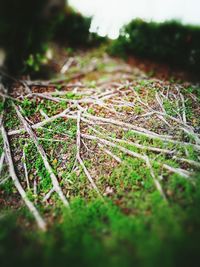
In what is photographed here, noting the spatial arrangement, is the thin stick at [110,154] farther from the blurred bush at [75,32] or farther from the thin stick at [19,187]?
the blurred bush at [75,32]

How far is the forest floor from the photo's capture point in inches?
125

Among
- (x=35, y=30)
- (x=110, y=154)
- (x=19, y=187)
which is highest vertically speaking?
(x=35, y=30)

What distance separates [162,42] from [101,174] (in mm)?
5602

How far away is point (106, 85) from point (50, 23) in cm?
420

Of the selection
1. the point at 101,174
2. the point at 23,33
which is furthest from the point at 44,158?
the point at 23,33

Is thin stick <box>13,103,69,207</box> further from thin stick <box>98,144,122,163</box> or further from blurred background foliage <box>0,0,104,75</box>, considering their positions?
blurred background foliage <box>0,0,104,75</box>

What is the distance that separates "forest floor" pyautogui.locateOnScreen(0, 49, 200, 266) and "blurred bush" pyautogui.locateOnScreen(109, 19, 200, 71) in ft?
6.04

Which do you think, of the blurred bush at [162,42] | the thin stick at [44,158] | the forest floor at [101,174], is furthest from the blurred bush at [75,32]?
the thin stick at [44,158]

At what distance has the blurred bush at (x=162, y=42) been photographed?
7695 mm

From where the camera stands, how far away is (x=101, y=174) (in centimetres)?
447

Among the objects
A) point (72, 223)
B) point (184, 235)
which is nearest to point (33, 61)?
point (72, 223)

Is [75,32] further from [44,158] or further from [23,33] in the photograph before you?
[44,158]

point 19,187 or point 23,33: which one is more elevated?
point 23,33

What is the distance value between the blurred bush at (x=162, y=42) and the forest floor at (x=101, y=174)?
6.04ft
